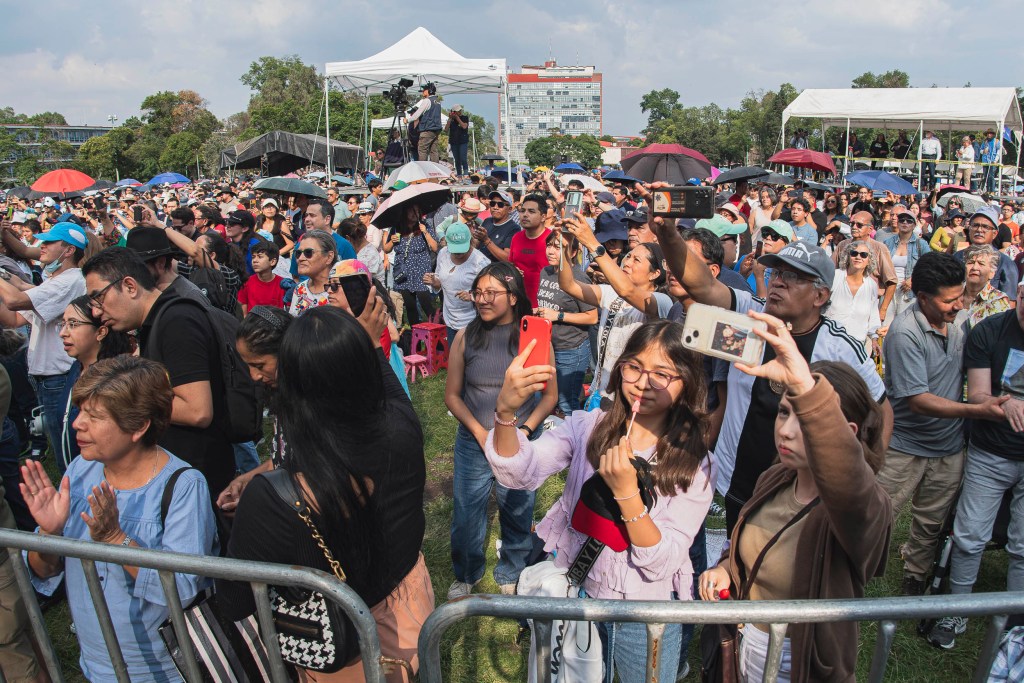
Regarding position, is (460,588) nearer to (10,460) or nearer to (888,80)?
(10,460)

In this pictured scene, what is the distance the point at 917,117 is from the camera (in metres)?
19.1

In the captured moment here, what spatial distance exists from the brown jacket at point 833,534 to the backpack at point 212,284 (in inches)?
193

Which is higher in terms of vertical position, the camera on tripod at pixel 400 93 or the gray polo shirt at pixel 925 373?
the camera on tripod at pixel 400 93

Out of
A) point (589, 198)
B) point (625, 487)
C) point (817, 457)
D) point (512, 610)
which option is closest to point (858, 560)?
point (817, 457)

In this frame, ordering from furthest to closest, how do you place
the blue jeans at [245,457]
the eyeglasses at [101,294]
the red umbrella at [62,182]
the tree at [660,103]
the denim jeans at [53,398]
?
the tree at [660,103]
the red umbrella at [62,182]
the denim jeans at [53,398]
the blue jeans at [245,457]
the eyeglasses at [101,294]

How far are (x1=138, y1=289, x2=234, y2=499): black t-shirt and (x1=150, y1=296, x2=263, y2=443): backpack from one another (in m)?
0.02

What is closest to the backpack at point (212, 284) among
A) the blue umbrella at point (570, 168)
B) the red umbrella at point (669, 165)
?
the red umbrella at point (669, 165)

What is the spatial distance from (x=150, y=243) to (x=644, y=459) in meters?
3.04

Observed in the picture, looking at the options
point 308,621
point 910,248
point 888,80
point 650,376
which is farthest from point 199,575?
point 888,80

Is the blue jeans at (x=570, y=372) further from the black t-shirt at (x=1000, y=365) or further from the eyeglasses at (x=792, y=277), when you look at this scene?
the black t-shirt at (x=1000, y=365)

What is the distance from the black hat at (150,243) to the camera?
12.1 ft

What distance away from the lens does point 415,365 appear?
7.98m

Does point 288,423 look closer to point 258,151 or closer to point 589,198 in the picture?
point 589,198

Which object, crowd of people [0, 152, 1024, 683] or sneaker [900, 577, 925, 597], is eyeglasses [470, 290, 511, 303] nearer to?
crowd of people [0, 152, 1024, 683]
